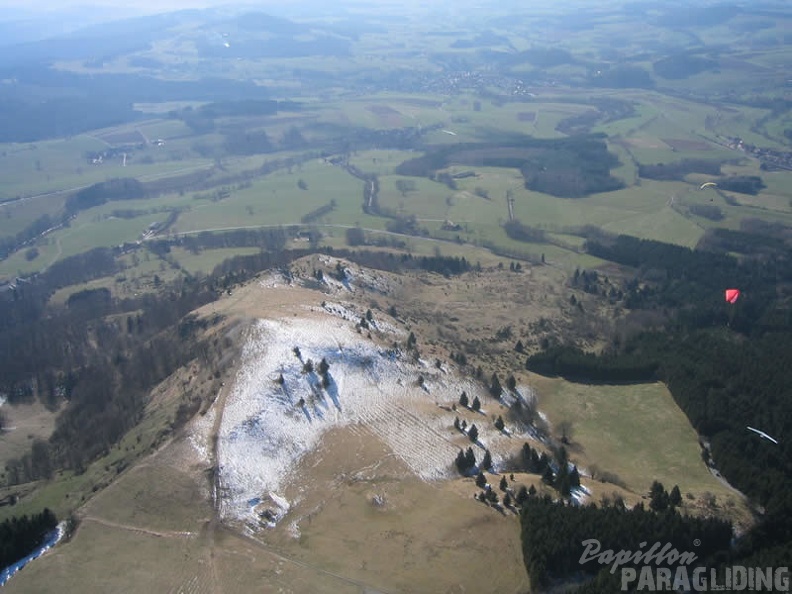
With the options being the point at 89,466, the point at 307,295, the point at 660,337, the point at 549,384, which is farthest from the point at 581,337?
the point at 89,466

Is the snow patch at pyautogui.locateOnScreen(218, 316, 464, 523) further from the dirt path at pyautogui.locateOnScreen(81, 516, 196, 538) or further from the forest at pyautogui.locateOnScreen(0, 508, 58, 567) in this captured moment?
the forest at pyautogui.locateOnScreen(0, 508, 58, 567)

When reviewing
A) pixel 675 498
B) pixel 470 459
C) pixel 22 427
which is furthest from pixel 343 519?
pixel 22 427

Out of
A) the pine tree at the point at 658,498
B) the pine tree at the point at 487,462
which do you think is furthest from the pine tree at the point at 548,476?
the pine tree at the point at 658,498

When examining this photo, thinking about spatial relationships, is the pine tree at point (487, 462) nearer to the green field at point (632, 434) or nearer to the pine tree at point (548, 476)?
the pine tree at point (548, 476)

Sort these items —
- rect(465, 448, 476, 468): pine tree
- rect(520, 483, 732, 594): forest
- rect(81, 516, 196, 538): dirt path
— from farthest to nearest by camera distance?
rect(465, 448, 476, 468): pine tree, rect(81, 516, 196, 538): dirt path, rect(520, 483, 732, 594): forest

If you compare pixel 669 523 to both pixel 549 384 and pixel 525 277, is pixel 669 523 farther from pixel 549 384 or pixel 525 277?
pixel 525 277

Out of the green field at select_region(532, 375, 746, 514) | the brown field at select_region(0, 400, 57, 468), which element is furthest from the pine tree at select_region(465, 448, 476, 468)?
the brown field at select_region(0, 400, 57, 468)

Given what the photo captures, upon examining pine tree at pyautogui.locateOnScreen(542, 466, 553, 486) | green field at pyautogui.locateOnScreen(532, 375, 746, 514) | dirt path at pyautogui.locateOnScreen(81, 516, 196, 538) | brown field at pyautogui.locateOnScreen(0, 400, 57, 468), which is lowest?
brown field at pyautogui.locateOnScreen(0, 400, 57, 468)

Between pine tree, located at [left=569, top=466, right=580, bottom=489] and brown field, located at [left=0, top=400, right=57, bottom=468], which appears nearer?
pine tree, located at [left=569, top=466, right=580, bottom=489]

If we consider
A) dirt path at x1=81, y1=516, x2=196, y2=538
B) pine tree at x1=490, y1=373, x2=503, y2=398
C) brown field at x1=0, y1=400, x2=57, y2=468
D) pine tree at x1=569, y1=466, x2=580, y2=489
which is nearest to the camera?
dirt path at x1=81, y1=516, x2=196, y2=538

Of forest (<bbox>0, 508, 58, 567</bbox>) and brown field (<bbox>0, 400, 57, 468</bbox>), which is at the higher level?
forest (<bbox>0, 508, 58, 567</bbox>)

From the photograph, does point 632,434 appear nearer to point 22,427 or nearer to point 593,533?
point 593,533
